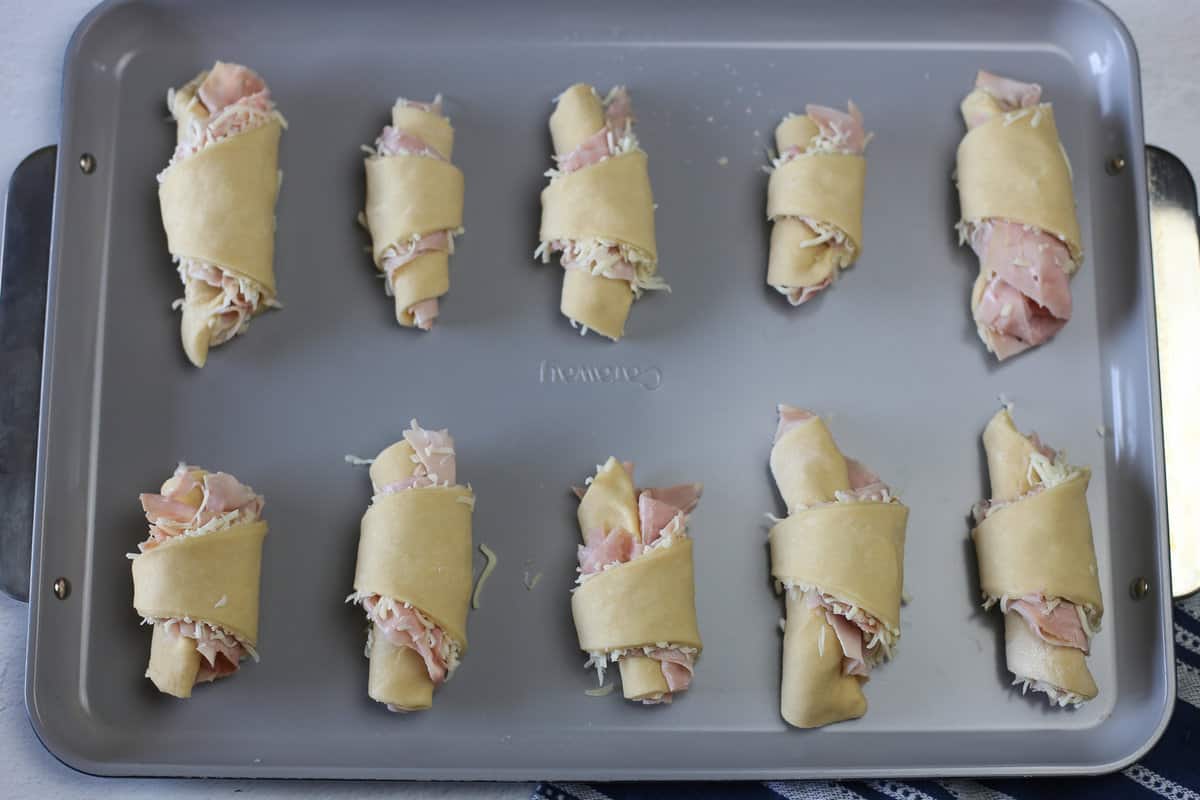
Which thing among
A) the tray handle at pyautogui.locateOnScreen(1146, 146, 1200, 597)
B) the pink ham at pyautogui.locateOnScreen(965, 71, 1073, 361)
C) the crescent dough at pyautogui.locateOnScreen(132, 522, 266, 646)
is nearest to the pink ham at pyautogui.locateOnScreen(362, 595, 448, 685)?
the crescent dough at pyautogui.locateOnScreen(132, 522, 266, 646)

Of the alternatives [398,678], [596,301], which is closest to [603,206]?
[596,301]

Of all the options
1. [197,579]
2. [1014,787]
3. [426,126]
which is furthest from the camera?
[426,126]

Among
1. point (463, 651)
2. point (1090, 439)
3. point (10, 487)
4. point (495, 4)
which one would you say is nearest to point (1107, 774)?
point (1090, 439)

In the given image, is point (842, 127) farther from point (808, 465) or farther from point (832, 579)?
point (832, 579)

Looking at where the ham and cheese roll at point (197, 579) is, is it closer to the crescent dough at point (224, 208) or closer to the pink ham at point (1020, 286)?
the crescent dough at point (224, 208)

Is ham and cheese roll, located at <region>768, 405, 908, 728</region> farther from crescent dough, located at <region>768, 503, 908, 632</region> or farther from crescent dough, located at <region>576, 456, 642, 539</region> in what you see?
crescent dough, located at <region>576, 456, 642, 539</region>
